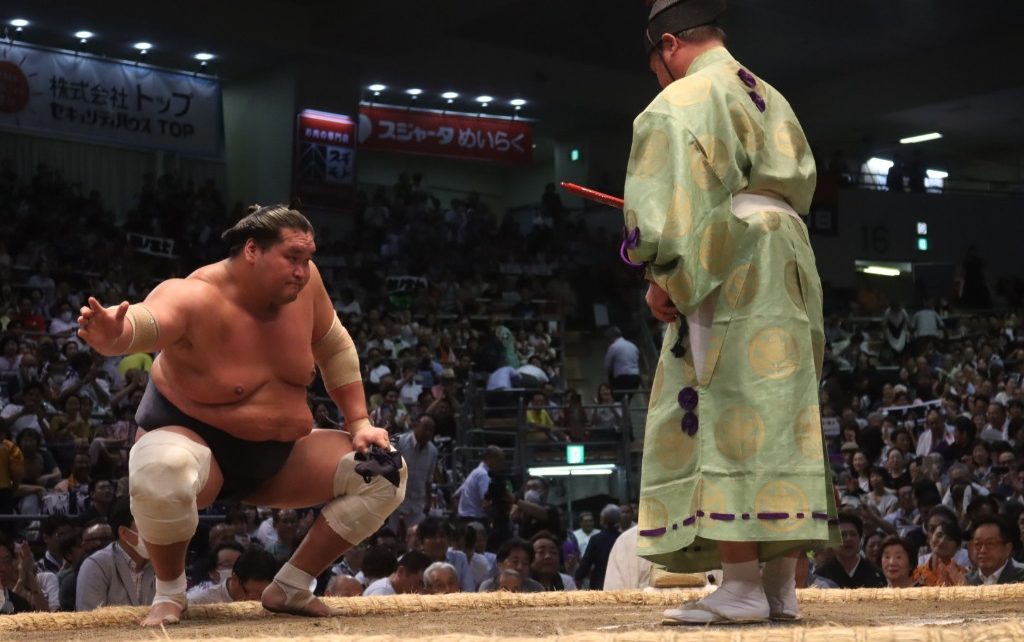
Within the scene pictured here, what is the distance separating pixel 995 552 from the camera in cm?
375

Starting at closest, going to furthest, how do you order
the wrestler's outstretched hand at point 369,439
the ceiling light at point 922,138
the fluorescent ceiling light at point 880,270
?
1. the wrestler's outstretched hand at point 369,439
2. the ceiling light at point 922,138
3. the fluorescent ceiling light at point 880,270

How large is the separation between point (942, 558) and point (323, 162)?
7.78 m

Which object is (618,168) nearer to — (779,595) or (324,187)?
(324,187)

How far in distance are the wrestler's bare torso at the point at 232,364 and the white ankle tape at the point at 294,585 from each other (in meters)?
0.24

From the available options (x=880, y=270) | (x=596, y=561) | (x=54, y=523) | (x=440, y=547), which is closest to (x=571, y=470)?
(x=596, y=561)

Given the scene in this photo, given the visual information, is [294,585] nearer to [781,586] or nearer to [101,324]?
[101,324]

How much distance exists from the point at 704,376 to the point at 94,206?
8.66 m

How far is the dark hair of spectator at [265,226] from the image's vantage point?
85.4 inches

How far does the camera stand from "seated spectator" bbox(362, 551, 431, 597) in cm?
398

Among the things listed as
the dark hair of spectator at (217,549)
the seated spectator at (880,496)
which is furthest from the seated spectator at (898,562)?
the dark hair of spectator at (217,549)

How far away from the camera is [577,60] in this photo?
40.8 ft

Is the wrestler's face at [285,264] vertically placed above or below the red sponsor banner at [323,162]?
below

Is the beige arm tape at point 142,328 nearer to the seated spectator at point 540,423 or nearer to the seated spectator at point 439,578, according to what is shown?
the seated spectator at point 439,578

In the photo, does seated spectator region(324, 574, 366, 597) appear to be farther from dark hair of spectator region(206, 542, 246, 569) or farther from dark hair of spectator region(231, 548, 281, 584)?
dark hair of spectator region(231, 548, 281, 584)
